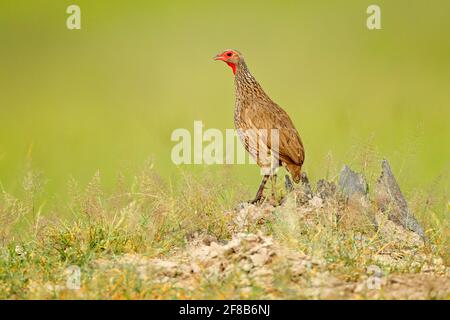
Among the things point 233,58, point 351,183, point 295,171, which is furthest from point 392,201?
point 233,58

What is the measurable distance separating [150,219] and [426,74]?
1962 cm

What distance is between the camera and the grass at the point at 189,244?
6.60m

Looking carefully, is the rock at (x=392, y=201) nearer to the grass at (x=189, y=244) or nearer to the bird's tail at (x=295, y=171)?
the grass at (x=189, y=244)

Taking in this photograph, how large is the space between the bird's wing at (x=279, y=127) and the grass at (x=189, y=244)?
73 cm

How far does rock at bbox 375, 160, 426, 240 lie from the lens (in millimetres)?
8422

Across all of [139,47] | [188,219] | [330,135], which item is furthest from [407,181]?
[139,47]

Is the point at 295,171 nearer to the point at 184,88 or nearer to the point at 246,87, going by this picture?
the point at 246,87

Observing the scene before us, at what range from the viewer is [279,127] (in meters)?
9.46

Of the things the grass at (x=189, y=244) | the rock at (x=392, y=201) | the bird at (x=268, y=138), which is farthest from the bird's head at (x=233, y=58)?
the rock at (x=392, y=201)

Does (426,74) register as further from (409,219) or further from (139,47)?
(409,219)

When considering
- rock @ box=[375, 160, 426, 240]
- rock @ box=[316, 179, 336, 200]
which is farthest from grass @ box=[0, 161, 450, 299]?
rock @ box=[316, 179, 336, 200]

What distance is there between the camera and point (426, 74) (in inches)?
1037

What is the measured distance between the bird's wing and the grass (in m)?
0.73

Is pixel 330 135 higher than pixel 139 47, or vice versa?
pixel 139 47
